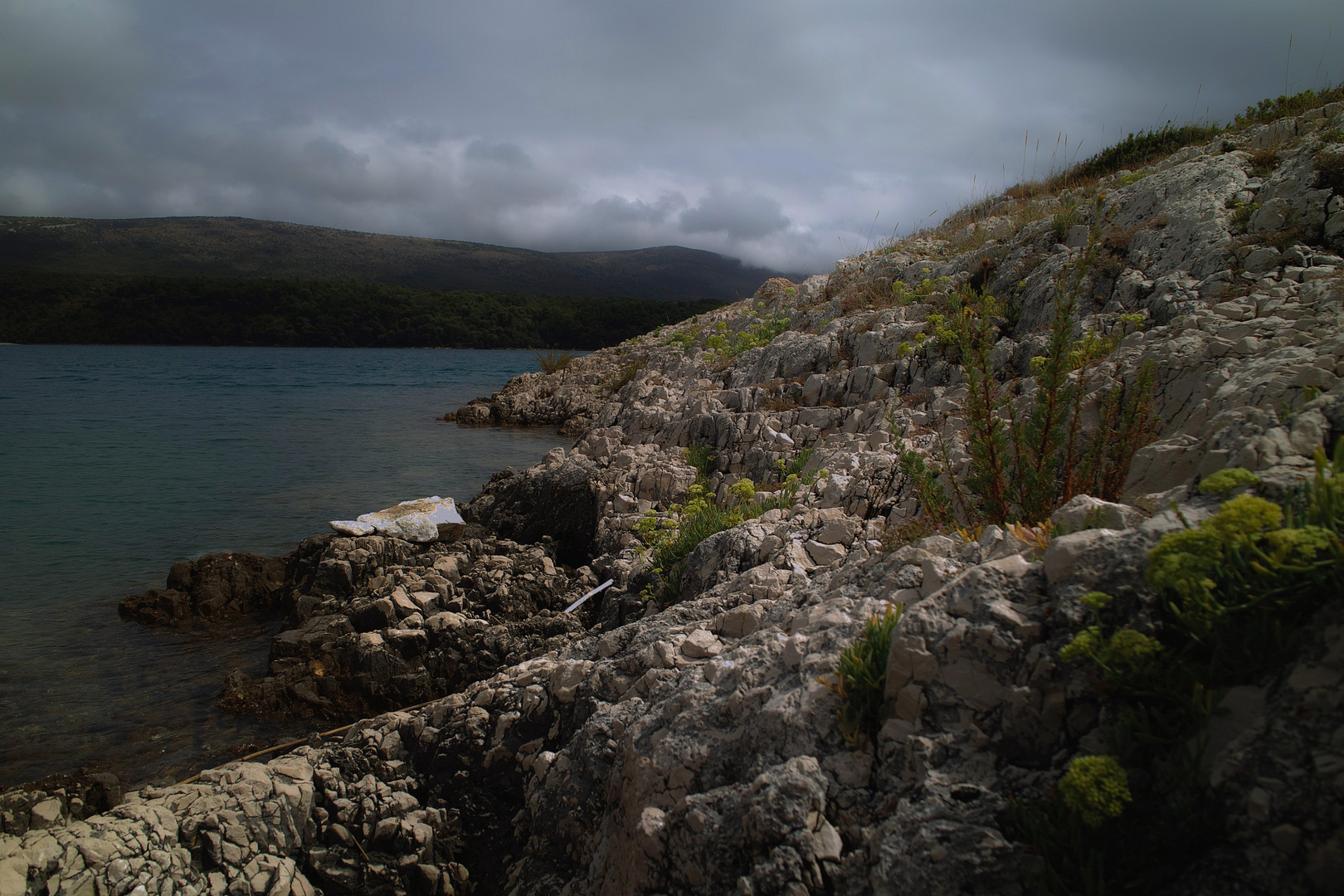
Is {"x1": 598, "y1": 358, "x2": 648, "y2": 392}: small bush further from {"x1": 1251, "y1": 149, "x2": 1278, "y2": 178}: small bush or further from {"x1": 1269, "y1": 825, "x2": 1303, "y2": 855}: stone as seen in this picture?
{"x1": 1269, "y1": 825, "x2": 1303, "y2": 855}: stone

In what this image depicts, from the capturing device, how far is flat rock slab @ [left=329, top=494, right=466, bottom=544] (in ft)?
34.6


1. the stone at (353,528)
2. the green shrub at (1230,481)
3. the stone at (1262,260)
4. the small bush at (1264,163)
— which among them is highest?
the small bush at (1264,163)

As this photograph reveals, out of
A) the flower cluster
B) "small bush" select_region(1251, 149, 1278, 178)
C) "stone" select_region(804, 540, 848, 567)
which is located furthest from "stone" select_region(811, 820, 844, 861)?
"small bush" select_region(1251, 149, 1278, 178)

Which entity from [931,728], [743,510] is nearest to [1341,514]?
[931,728]

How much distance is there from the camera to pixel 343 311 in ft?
320

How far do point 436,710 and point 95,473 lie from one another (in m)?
19.5

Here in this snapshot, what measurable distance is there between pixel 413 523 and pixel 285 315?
10389 cm

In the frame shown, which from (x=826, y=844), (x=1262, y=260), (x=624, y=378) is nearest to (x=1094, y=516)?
(x=826, y=844)

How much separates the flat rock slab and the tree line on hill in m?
72.0

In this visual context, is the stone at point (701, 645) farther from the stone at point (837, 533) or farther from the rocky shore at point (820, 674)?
the stone at point (837, 533)

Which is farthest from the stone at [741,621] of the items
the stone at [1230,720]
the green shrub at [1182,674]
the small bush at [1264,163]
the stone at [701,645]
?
the small bush at [1264,163]

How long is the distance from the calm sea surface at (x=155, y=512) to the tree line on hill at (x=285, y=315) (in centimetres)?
5637

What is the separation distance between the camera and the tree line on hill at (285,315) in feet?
285

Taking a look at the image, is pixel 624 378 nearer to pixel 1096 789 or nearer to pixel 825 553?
pixel 825 553
